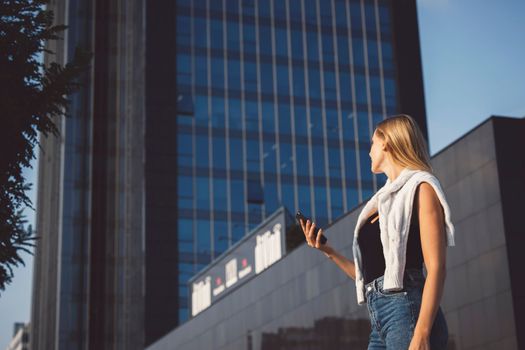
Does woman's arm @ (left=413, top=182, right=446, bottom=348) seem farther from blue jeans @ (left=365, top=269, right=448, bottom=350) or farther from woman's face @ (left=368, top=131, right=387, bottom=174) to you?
woman's face @ (left=368, top=131, right=387, bottom=174)

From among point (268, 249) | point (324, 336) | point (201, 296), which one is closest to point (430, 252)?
point (324, 336)

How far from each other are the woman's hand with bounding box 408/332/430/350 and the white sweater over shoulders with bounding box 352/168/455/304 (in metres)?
0.24

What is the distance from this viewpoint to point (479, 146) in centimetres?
2623

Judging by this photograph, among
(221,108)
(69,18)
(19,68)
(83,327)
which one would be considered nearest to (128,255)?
(83,327)

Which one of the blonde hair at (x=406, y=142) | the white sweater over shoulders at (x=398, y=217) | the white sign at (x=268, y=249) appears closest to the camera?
the white sweater over shoulders at (x=398, y=217)

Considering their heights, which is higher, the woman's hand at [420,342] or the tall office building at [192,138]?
the tall office building at [192,138]

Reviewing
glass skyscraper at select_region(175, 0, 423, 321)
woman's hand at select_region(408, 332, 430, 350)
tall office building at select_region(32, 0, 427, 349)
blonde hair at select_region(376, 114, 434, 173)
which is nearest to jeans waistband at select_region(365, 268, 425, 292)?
woman's hand at select_region(408, 332, 430, 350)

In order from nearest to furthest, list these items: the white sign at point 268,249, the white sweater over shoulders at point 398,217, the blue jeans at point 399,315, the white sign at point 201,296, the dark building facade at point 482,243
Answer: the blue jeans at point 399,315 → the white sweater over shoulders at point 398,217 → the dark building facade at point 482,243 → the white sign at point 268,249 → the white sign at point 201,296

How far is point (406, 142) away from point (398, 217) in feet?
1.01

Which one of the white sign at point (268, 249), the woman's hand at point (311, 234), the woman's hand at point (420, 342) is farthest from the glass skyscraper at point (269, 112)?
the woman's hand at point (420, 342)

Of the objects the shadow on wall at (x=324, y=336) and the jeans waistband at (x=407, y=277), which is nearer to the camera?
the jeans waistband at (x=407, y=277)

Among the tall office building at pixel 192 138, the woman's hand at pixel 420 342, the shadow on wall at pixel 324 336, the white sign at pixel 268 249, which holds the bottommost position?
the woman's hand at pixel 420 342

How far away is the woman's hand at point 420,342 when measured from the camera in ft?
13.0

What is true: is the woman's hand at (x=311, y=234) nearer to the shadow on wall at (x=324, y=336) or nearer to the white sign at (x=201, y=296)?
the shadow on wall at (x=324, y=336)
